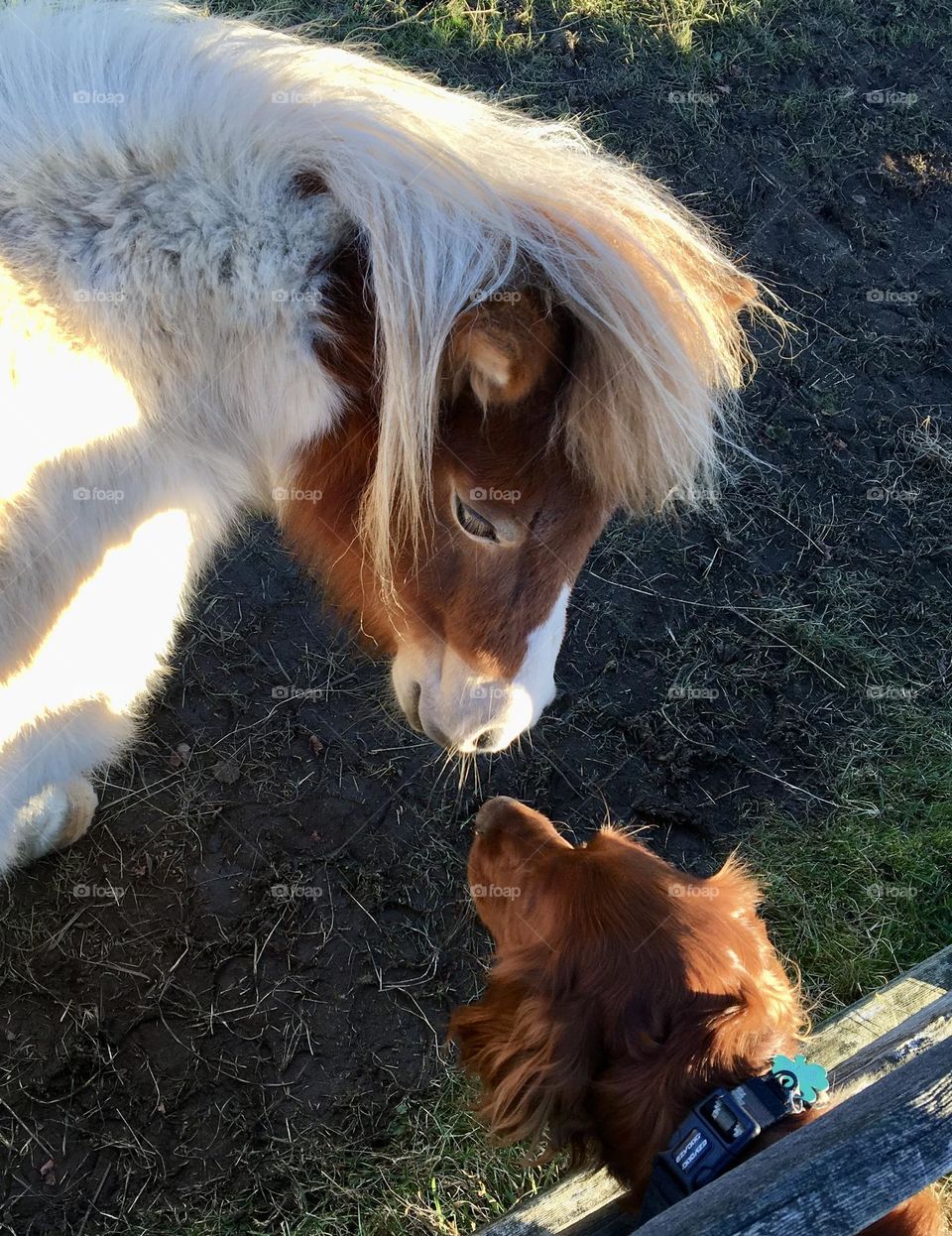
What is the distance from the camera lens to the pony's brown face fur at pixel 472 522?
159cm

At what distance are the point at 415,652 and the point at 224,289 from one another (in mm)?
918

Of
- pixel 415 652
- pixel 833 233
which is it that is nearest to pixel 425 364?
pixel 415 652

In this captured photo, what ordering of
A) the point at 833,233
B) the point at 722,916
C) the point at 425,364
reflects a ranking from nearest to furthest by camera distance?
the point at 425,364 → the point at 722,916 → the point at 833,233

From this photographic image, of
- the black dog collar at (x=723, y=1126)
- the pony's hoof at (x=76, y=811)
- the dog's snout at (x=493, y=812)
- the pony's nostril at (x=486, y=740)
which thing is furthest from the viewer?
the pony's hoof at (x=76, y=811)

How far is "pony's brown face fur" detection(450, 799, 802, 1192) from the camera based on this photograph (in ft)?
6.00

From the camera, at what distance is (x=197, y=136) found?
157cm

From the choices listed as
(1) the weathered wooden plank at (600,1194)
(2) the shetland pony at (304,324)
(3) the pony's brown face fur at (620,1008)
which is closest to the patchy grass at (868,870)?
(1) the weathered wooden plank at (600,1194)

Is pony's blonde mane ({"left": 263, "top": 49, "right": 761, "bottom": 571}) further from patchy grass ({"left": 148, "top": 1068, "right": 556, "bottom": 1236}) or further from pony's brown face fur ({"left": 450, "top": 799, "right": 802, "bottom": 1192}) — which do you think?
patchy grass ({"left": 148, "top": 1068, "right": 556, "bottom": 1236})

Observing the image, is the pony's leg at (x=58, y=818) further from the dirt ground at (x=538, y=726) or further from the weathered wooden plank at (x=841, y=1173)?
the weathered wooden plank at (x=841, y=1173)

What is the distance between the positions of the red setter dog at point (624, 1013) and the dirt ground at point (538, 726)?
979 millimetres

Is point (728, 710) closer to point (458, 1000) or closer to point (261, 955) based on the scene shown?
point (458, 1000)

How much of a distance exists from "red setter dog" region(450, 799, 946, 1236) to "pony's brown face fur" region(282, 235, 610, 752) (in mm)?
477

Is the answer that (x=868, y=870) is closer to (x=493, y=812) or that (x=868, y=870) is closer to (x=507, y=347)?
(x=493, y=812)

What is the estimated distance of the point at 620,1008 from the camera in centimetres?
191
